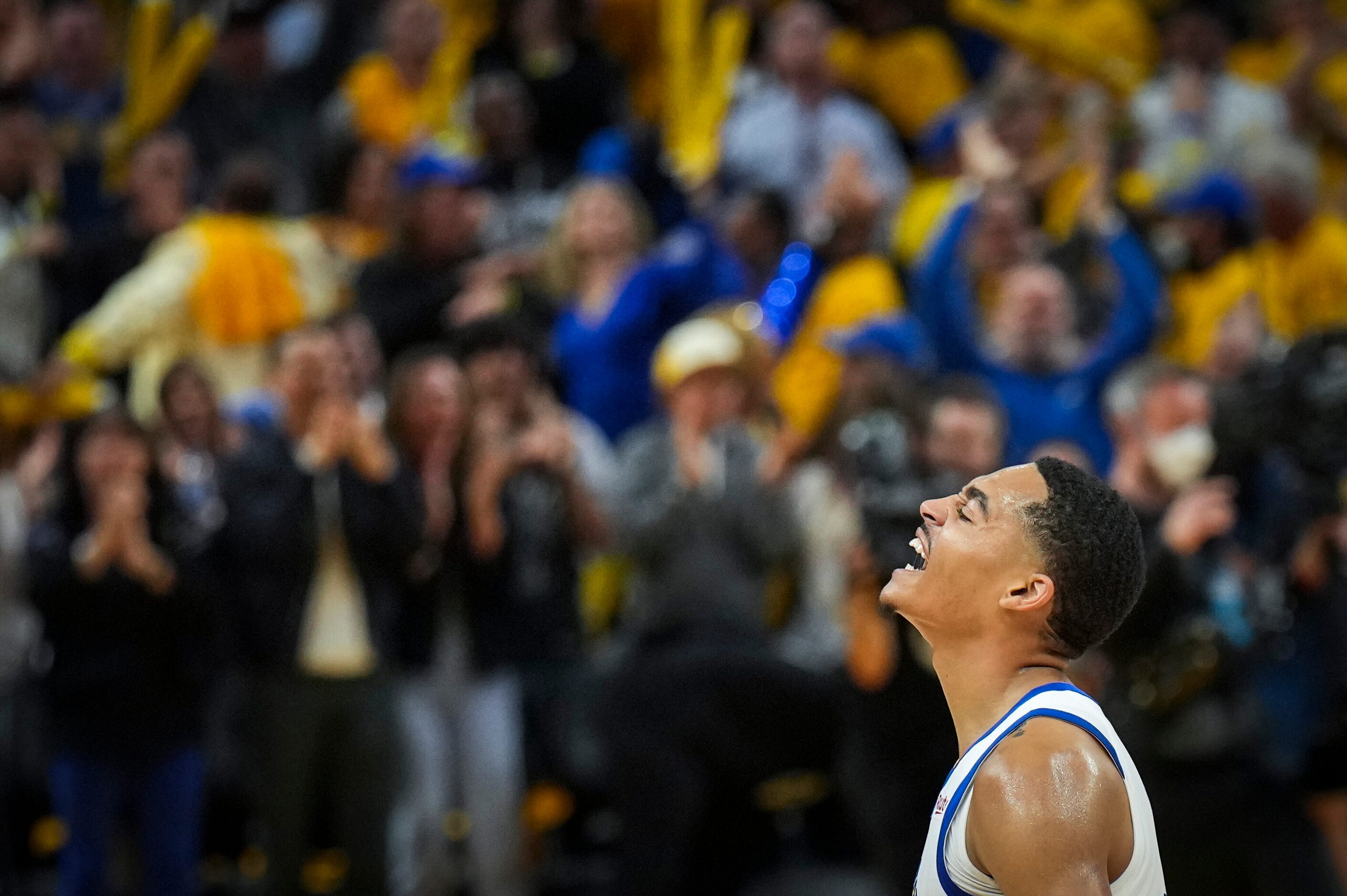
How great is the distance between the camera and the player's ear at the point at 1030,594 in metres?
2.57

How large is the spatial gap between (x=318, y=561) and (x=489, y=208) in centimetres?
234

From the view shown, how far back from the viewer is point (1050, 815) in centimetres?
232

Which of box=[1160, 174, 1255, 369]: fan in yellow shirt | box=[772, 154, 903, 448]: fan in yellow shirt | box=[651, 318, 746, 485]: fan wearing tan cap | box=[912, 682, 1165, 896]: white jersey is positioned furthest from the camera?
box=[1160, 174, 1255, 369]: fan in yellow shirt

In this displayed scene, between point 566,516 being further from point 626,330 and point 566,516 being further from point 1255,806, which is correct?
point 1255,806

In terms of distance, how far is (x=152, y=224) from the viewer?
24.7 ft

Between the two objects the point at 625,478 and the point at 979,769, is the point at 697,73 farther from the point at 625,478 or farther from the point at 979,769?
the point at 979,769

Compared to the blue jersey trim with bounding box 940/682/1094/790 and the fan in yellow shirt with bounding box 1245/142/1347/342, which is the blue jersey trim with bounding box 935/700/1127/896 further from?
the fan in yellow shirt with bounding box 1245/142/1347/342

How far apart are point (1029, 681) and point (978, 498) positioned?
10.7 inches

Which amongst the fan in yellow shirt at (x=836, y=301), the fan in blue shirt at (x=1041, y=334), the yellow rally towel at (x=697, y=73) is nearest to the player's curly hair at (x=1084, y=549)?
the fan in blue shirt at (x=1041, y=334)

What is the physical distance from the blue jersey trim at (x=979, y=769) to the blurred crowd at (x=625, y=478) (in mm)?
2972

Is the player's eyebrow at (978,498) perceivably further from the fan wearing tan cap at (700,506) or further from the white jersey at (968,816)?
the fan wearing tan cap at (700,506)

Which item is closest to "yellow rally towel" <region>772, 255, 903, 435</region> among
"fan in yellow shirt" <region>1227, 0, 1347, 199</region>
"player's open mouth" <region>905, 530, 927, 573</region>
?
"fan in yellow shirt" <region>1227, 0, 1347, 199</region>

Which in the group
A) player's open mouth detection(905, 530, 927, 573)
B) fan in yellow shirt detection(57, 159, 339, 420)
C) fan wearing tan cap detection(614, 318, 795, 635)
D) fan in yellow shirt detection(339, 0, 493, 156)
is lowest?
fan wearing tan cap detection(614, 318, 795, 635)

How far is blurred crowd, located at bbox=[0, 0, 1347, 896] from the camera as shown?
5621 millimetres
